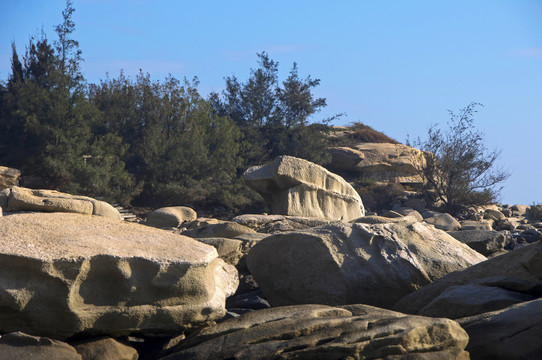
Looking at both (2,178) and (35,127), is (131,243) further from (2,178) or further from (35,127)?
(35,127)

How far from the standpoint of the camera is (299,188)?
1406 cm

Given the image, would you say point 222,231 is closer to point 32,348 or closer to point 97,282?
point 97,282

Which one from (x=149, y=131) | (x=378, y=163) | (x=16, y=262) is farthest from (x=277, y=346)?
(x=378, y=163)

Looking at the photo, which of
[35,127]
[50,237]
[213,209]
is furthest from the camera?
[213,209]

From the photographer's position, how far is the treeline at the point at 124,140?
66.1 feet

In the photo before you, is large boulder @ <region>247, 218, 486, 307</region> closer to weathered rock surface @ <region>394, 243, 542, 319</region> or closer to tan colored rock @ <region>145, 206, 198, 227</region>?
weathered rock surface @ <region>394, 243, 542, 319</region>

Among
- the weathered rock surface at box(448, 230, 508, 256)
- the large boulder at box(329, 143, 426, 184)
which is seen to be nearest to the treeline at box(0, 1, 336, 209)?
the large boulder at box(329, 143, 426, 184)

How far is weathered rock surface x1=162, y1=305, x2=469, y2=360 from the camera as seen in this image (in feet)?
12.0

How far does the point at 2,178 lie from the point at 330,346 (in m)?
16.4

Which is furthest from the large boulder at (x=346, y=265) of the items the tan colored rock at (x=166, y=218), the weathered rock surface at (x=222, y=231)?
the tan colored rock at (x=166, y=218)

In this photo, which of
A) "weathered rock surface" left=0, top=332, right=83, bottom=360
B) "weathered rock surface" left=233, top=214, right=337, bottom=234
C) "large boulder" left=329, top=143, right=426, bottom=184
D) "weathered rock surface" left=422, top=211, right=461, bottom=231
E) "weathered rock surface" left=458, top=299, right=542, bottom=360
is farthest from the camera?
"large boulder" left=329, top=143, right=426, bottom=184

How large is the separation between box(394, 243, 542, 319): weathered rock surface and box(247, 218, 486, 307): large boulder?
0.31 metres

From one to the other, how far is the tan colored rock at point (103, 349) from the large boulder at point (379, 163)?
23.5 m

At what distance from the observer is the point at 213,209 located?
2266cm
